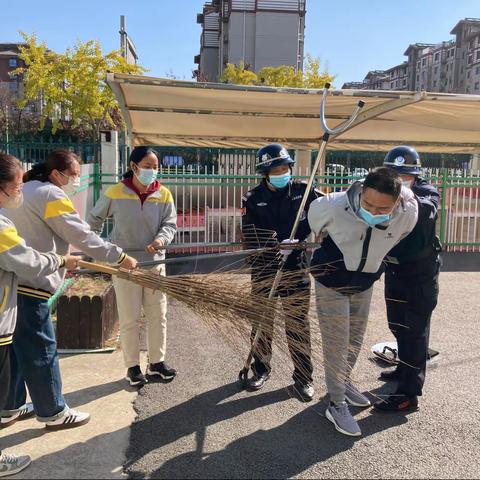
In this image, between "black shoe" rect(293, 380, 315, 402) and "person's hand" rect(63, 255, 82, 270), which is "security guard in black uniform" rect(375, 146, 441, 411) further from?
"person's hand" rect(63, 255, 82, 270)

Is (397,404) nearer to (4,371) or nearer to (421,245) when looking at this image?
(421,245)

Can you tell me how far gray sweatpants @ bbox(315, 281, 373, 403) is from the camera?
3.09m

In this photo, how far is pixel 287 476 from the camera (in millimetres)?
2664

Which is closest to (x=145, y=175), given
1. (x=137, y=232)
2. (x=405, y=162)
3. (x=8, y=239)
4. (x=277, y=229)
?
(x=137, y=232)

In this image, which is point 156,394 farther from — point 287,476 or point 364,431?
point 364,431

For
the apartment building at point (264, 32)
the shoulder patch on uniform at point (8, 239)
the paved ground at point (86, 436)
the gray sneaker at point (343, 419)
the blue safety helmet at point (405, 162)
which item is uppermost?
the apartment building at point (264, 32)

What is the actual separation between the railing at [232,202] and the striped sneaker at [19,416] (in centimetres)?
514

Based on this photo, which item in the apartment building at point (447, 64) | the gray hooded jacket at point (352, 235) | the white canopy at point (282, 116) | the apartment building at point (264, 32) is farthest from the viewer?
the apartment building at point (447, 64)

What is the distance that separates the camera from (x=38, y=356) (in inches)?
113

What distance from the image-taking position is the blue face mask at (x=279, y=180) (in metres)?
3.50

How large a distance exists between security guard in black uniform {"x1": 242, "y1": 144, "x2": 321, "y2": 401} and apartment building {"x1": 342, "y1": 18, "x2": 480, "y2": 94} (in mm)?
59682

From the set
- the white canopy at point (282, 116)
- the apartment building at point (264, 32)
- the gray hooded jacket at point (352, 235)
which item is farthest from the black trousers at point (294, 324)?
the apartment building at point (264, 32)

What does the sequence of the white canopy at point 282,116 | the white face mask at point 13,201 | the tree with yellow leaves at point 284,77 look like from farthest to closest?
1. the tree with yellow leaves at point 284,77
2. the white canopy at point 282,116
3. the white face mask at point 13,201

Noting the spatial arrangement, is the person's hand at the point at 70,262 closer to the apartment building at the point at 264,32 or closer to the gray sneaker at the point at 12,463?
the gray sneaker at the point at 12,463
